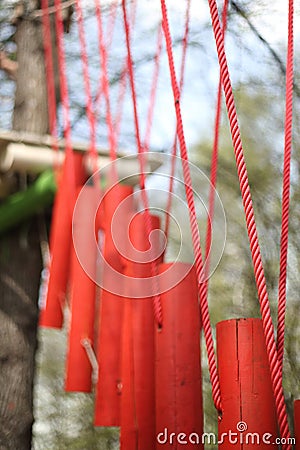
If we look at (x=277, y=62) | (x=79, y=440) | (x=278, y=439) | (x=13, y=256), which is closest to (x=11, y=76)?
(x=13, y=256)

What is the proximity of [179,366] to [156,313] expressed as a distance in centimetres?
13

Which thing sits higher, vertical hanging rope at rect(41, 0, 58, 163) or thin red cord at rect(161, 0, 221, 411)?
vertical hanging rope at rect(41, 0, 58, 163)

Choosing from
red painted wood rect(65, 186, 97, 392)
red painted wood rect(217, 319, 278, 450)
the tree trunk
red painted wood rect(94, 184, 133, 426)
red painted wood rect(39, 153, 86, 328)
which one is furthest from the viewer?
the tree trunk

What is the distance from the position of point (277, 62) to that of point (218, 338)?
9.00 ft

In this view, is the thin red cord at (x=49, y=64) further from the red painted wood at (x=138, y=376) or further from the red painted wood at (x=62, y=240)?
the red painted wood at (x=138, y=376)

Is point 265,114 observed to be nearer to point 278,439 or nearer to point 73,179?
point 73,179

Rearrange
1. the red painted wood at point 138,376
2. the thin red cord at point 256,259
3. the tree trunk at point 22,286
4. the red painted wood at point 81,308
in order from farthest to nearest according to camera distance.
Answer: the tree trunk at point 22,286, the red painted wood at point 81,308, the red painted wood at point 138,376, the thin red cord at point 256,259

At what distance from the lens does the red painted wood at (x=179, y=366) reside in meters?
1.31

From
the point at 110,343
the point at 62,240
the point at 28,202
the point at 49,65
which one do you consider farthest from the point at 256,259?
the point at 49,65

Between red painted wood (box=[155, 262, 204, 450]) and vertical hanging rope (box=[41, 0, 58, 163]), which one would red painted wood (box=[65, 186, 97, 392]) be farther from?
vertical hanging rope (box=[41, 0, 58, 163])

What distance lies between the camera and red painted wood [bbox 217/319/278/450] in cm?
115

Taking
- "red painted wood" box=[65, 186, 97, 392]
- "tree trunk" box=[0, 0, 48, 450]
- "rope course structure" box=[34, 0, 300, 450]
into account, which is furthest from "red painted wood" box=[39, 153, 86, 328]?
"tree trunk" box=[0, 0, 48, 450]

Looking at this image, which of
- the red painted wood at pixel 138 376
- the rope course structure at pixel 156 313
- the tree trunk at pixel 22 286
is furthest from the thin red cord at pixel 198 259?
the tree trunk at pixel 22 286

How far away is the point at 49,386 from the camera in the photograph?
612 centimetres
